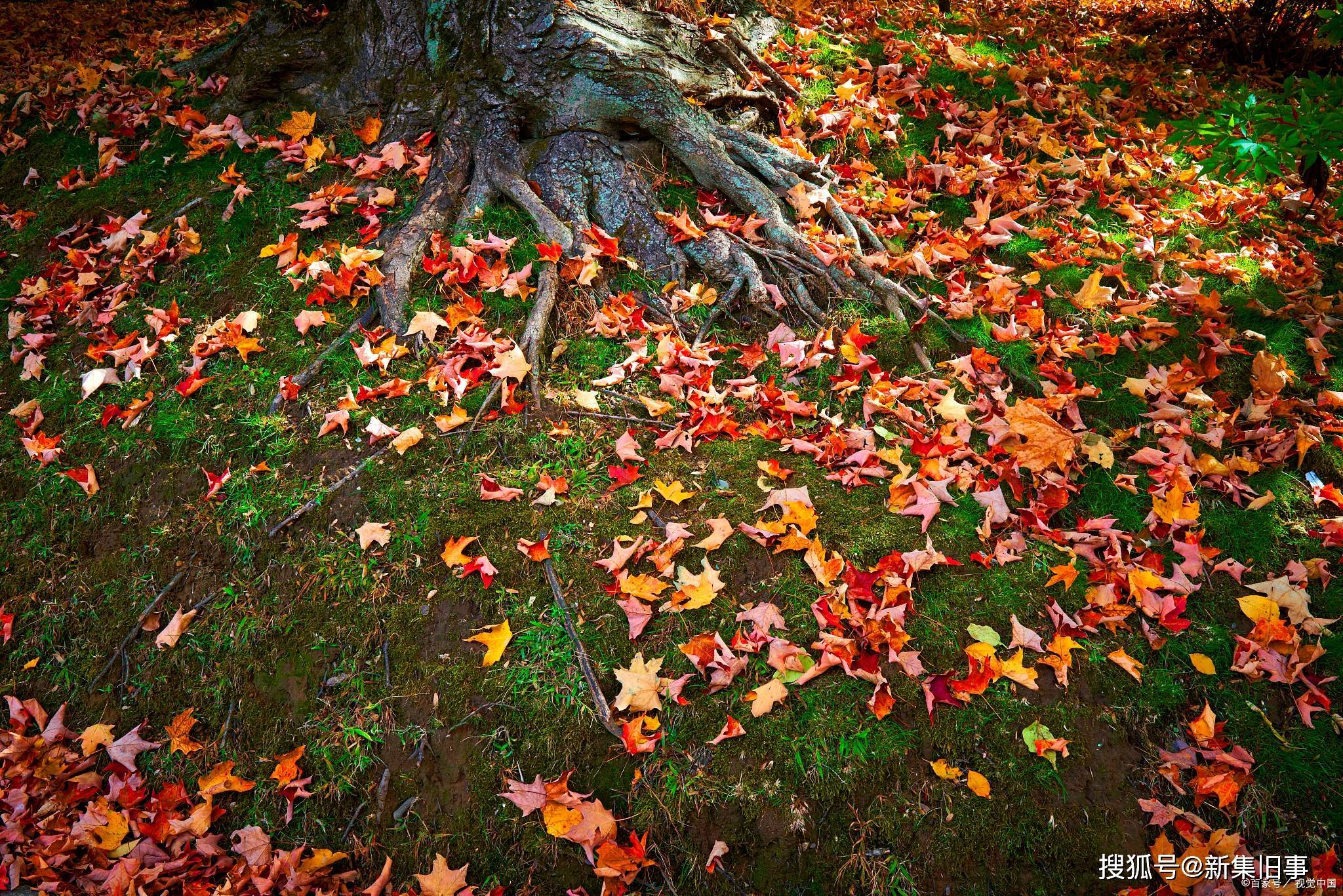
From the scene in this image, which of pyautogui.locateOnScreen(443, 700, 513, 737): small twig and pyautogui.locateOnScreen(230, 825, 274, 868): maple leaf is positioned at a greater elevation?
pyautogui.locateOnScreen(443, 700, 513, 737): small twig

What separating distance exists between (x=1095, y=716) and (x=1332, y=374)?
2.37 metres

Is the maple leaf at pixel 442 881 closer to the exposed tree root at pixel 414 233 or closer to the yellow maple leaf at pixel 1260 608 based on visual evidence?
the exposed tree root at pixel 414 233

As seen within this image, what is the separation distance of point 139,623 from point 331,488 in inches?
36.5

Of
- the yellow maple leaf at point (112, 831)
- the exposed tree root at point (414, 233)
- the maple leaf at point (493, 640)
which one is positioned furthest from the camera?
the exposed tree root at point (414, 233)

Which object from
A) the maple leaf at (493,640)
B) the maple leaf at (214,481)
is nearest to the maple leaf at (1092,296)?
the maple leaf at (493,640)

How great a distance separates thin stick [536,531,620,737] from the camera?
95.9 inches

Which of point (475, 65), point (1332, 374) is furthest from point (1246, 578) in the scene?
point (475, 65)

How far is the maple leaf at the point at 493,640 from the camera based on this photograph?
8.53 feet

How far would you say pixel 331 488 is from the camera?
3105mm

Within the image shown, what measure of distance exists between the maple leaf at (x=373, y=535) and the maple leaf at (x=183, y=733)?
0.86 m

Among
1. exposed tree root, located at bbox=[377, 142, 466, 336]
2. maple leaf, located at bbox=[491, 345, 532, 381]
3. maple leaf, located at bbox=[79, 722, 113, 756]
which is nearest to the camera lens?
maple leaf, located at bbox=[79, 722, 113, 756]

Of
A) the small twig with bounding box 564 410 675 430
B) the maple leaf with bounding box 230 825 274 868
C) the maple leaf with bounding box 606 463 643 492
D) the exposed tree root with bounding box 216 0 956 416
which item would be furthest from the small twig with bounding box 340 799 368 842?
the exposed tree root with bounding box 216 0 956 416

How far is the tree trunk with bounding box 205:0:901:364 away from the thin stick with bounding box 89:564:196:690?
4.88ft

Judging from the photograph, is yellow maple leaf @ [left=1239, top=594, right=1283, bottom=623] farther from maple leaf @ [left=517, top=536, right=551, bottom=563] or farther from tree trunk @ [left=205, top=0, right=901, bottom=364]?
maple leaf @ [left=517, top=536, right=551, bottom=563]
